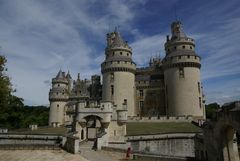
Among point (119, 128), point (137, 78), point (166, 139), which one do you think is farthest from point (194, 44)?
point (119, 128)

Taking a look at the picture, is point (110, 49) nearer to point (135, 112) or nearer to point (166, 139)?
point (135, 112)

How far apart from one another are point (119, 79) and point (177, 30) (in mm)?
16794

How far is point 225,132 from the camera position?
63.6 feet

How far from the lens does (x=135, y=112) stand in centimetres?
5406

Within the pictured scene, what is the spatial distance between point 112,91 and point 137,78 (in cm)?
781

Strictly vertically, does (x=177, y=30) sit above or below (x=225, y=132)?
above

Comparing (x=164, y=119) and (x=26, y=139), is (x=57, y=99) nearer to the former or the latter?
(x=164, y=119)

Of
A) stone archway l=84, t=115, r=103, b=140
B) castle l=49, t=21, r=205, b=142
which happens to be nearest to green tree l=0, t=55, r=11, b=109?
stone archway l=84, t=115, r=103, b=140

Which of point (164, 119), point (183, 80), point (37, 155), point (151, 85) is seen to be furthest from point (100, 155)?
point (151, 85)

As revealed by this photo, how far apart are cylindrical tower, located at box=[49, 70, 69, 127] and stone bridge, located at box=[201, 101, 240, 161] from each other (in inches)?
Answer: 1695

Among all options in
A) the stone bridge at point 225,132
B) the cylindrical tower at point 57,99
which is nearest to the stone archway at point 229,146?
the stone bridge at point 225,132

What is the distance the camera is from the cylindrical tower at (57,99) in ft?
193

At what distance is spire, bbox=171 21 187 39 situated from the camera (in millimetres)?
53750

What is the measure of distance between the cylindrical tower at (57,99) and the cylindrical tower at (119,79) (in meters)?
12.9
